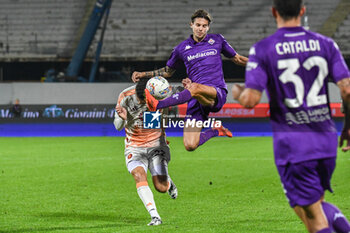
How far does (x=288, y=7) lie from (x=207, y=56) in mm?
4667

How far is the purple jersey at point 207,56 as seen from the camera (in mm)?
9016

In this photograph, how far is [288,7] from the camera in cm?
438

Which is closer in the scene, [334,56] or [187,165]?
[334,56]

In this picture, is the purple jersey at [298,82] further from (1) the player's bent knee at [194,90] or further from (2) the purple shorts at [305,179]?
(1) the player's bent knee at [194,90]

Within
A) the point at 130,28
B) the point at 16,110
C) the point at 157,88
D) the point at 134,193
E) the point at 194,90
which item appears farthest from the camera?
the point at 130,28

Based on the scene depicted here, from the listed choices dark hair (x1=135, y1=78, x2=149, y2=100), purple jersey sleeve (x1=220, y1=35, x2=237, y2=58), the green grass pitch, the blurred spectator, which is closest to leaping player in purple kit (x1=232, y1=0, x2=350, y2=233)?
the green grass pitch

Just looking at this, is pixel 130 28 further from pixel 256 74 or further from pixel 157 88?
pixel 256 74

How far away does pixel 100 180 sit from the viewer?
43.8 feet

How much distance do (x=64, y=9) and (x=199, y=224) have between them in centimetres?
2767

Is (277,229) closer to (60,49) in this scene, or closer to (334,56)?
(334,56)

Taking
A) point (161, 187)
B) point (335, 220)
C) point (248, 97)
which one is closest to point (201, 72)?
point (161, 187)

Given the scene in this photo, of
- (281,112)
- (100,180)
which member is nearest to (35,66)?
(100,180)

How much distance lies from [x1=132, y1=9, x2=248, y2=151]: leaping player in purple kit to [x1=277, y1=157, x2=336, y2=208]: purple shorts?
4.27 meters

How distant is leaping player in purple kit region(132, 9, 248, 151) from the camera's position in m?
8.80
